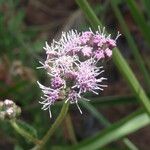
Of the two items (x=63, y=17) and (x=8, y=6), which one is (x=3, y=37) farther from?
(x=63, y=17)

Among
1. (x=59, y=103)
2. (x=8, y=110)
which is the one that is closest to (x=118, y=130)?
(x=59, y=103)

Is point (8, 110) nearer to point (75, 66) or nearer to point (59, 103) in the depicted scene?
point (75, 66)

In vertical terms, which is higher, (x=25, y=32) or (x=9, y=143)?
(x=25, y=32)

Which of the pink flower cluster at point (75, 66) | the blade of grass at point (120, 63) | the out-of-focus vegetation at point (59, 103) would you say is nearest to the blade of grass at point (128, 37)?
the out-of-focus vegetation at point (59, 103)

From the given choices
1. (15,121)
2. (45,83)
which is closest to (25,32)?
(45,83)

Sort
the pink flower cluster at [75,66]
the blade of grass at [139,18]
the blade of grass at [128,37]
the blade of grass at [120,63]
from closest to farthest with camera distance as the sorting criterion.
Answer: the pink flower cluster at [75,66]
the blade of grass at [120,63]
the blade of grass at [139,18]
the blade of grass at [128,37]

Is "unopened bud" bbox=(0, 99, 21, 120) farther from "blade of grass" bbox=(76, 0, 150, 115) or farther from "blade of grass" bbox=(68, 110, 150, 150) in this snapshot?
"blade of grass" bbox=(68, 110, 150, 150)

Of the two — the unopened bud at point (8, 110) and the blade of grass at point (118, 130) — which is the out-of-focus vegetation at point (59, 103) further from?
the unopened bud at point (8, 110)
